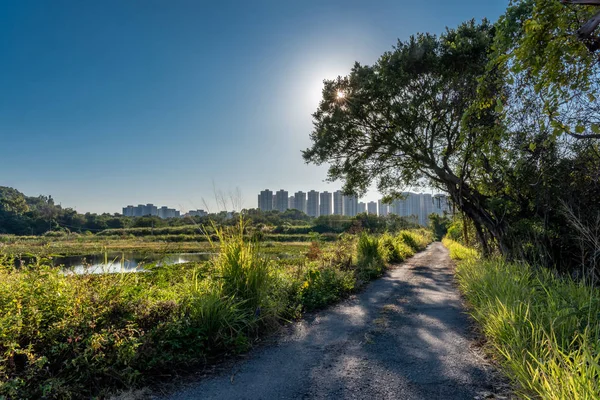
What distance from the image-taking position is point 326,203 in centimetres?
7950

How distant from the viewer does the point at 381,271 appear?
10.6 metres

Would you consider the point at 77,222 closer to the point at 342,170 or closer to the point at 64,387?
the point at 342,170

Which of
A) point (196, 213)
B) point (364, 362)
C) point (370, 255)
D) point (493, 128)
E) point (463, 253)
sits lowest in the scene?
point (463, 253)

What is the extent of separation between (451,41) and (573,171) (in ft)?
18.7

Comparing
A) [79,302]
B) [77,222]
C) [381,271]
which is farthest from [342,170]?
[77,222]

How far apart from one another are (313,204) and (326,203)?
3355 millimetres

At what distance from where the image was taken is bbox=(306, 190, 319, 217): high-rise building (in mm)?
79000

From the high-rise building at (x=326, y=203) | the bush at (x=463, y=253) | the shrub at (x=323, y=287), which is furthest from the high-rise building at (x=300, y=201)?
the shrub at (x=323, y=287)

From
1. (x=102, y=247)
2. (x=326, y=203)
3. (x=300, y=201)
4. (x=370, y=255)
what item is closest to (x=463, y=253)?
(x=370, y=255)

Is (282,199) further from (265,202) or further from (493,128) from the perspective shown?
(493,128)

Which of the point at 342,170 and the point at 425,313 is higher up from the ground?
the point at 342,170

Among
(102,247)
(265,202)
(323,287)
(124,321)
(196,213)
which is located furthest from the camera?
(265,202)

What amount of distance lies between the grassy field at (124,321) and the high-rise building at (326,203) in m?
74.0

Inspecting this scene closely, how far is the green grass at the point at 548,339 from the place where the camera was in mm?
2053
